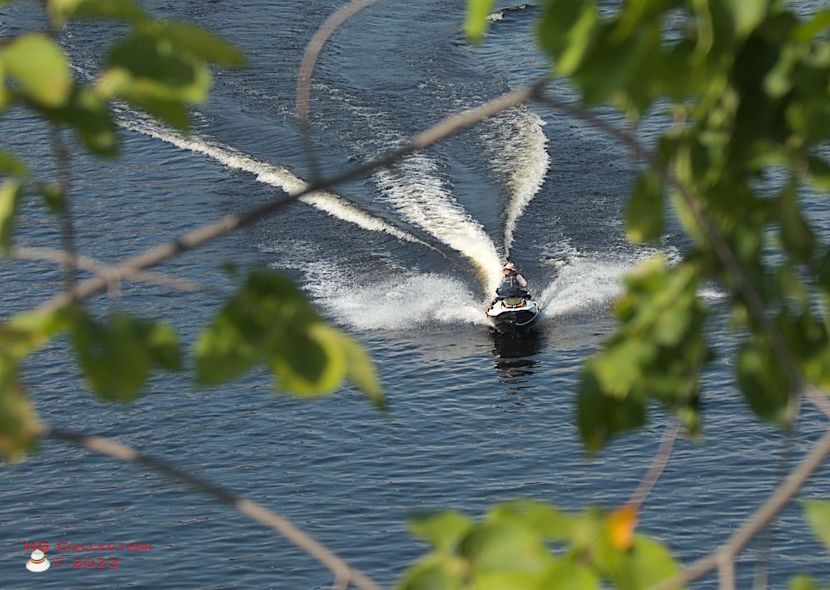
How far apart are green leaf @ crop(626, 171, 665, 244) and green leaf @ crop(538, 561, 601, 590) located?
0.96 metres

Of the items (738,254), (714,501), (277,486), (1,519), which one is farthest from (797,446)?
(738,254)

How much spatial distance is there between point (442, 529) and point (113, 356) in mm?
707

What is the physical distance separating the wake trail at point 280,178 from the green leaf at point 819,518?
36.0 metres

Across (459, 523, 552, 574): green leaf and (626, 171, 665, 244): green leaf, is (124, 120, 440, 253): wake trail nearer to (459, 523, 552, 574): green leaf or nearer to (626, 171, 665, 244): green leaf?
(626, 171, 665, 244): green leaf

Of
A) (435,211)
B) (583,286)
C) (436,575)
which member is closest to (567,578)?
(436,575)

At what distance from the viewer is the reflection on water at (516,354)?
33.1m

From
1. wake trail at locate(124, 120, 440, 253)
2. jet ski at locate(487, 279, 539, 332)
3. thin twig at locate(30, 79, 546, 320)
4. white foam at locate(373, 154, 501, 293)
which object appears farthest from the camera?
wake trail at locate(124, 120, 440, 253)

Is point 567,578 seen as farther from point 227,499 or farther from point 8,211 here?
point 8,211

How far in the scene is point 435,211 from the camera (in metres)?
40.6

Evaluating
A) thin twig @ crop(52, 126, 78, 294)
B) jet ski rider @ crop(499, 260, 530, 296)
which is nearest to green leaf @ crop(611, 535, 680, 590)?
thin twig @ crop(52, 126, 78, 294)

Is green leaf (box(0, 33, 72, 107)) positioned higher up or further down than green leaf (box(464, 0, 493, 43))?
further down

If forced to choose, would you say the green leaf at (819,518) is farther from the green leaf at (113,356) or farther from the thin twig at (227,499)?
the green leaf at (113,356)

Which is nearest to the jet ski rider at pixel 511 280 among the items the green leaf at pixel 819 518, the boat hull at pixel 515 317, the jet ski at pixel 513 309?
the jet ski at pixel 513 309

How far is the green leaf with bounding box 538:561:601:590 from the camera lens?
8.66 feet
